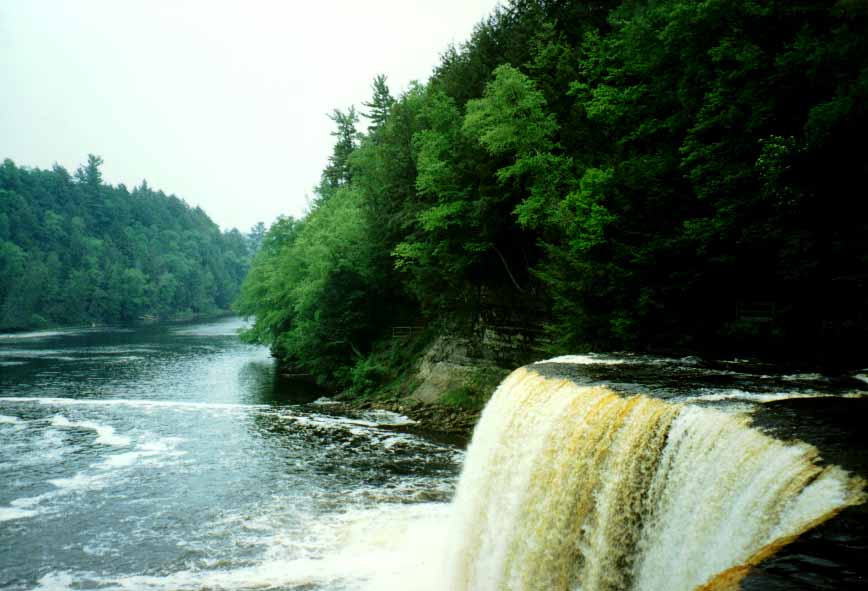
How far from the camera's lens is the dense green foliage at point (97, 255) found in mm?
95250

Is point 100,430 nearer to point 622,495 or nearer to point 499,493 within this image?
point 499,493

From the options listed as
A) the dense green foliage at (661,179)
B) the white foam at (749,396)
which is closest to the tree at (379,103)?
the dense green foliage at (661,179)

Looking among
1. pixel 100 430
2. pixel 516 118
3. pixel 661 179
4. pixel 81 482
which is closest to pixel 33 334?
pixel 100 430

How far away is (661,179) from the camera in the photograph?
18.2 m

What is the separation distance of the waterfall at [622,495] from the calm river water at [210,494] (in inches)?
101

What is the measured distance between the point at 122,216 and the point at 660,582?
15974 centimetres

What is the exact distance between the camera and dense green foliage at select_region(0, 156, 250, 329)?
313 feet

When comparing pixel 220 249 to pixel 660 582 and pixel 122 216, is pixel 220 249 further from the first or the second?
pixel 660 582

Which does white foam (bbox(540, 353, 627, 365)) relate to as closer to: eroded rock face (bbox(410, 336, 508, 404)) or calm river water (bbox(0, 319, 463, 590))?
calm river water (bbox(0, 319, 463, 590))

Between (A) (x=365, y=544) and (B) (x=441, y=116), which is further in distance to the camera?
(B) (x=441, y=116)

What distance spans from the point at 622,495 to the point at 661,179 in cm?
1166

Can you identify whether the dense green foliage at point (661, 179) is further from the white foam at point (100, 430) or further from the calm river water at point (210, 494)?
the white foam at point (100, 430)

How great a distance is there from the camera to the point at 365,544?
45.8ft

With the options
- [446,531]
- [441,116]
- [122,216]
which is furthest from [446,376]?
[122,216]
